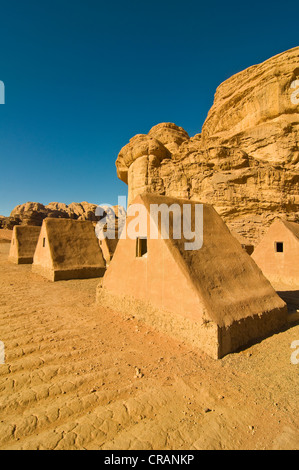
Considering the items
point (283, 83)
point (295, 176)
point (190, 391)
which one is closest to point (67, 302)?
point (190, 391)

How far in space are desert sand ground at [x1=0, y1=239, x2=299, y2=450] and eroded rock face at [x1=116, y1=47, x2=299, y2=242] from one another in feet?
57.2

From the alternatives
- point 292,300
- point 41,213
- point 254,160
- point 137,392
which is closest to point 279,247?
point 292,300

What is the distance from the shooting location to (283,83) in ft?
68.4

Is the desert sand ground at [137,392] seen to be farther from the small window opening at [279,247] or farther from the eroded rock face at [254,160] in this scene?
the eroded rock face at [254,160]

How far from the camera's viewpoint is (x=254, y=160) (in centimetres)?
2072

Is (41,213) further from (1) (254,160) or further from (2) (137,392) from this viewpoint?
(2) (137,392)

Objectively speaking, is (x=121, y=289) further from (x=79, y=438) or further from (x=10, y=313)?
(x=79, y=438)

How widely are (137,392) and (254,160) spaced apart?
22.0 meters

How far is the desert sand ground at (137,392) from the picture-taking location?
6.72 feet

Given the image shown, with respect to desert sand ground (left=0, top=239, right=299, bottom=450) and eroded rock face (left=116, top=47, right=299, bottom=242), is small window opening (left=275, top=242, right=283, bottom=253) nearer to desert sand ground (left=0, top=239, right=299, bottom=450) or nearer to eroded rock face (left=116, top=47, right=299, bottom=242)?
desert sand ground (left=0, top=239, right=299, bottom=450)

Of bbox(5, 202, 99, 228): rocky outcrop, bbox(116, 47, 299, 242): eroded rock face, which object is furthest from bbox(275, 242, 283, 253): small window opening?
bbox(5, 202, 99, 228): rocky outcrop

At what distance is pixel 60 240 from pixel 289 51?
26.1 m

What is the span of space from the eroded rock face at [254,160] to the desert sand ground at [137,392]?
57.2ft

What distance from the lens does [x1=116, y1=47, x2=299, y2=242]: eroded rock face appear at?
20.0 metres
